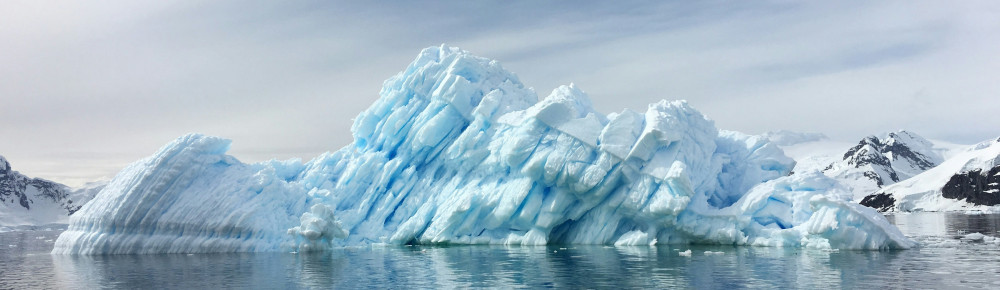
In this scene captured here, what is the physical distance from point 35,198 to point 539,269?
188243 mm

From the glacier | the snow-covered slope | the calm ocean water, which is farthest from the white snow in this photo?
the calm ocean water

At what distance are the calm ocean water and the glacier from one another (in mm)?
1369

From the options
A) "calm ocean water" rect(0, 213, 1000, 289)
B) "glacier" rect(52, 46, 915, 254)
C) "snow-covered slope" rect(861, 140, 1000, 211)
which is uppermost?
"snow-covered slope" rect(861, 140, 1000, 211)

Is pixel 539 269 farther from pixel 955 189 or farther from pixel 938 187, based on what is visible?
pixel 938 187

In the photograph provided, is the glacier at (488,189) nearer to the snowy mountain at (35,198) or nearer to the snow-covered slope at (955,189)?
the snow-covered slope at (955,189)

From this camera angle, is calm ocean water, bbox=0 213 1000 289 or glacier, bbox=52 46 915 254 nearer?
calm ocean water, bbox=0 213 1000 289

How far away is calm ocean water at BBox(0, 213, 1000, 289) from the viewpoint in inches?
742

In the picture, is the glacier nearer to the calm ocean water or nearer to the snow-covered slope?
the calm ocean water

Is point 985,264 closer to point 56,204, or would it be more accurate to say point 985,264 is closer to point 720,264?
point 720,264

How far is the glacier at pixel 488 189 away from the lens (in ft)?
102

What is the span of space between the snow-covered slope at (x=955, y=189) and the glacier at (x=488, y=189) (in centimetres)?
9356

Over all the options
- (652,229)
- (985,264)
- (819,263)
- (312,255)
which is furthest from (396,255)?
(985,264)

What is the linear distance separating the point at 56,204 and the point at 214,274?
183m

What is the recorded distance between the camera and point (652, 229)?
3266cm
